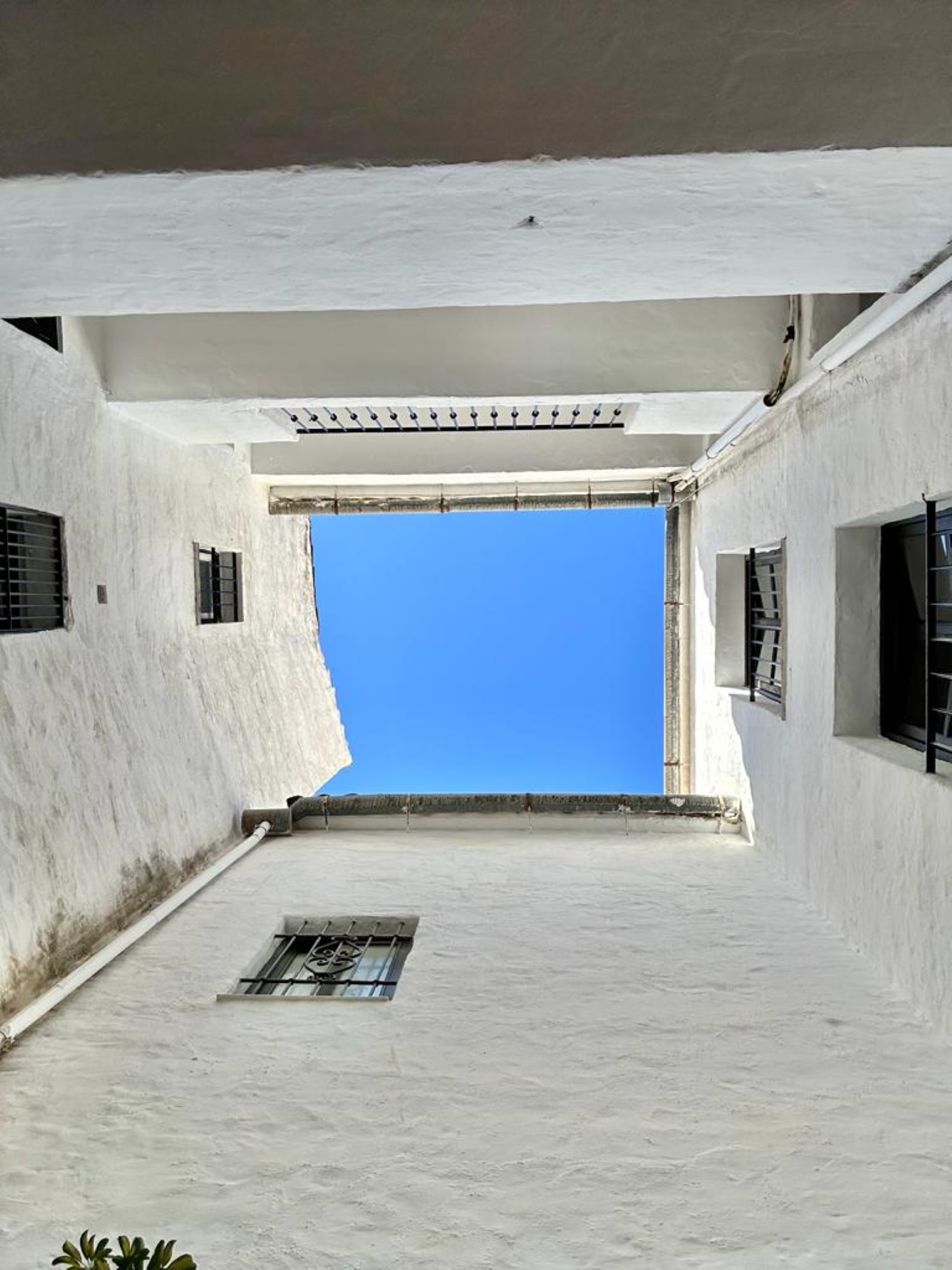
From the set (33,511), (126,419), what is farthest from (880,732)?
(126,419)

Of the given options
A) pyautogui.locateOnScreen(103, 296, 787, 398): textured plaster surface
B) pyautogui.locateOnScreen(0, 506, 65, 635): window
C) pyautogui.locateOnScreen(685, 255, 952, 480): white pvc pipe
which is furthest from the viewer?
pyautogui.locateOnScreen(103, 296, 787, 398): textured plaster surface

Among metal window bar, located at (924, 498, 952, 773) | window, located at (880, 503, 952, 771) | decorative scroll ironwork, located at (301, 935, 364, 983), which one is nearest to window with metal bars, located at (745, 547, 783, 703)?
window, located at (880, 503, 952, 771)

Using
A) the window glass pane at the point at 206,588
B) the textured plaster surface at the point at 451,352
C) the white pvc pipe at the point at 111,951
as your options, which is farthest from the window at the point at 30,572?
the window glass pane at the point at 206,588

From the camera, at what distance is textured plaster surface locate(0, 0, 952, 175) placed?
2.43m

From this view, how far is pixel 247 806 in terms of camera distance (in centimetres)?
725

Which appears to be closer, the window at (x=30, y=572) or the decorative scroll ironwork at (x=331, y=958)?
the window at (x=30, y=572)

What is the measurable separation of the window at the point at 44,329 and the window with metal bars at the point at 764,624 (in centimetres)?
459

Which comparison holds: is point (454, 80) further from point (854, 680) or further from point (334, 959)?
point (334, 959)

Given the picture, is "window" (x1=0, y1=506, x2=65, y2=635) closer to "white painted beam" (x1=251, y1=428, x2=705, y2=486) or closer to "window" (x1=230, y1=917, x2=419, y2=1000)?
"window" (x1=230, y1=917, x2=419, y2=1000)

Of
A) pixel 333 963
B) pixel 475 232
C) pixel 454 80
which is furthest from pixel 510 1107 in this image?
pixel 454 80

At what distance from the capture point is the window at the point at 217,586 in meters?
7.26

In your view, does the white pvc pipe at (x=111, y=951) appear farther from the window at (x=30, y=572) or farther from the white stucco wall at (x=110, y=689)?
the window at (x=30, y=572)

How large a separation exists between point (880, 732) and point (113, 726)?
4.32 metres

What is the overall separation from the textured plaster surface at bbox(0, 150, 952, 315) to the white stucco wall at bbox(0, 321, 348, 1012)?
1642mm
